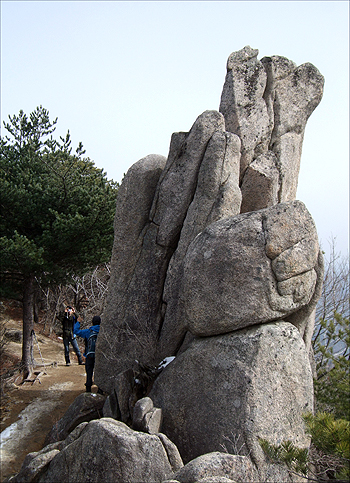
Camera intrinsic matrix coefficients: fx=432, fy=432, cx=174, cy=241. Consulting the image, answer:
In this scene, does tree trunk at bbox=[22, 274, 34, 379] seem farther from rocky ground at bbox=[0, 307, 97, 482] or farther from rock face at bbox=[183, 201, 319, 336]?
rock face at bbox=[183, 201, 319, 336]

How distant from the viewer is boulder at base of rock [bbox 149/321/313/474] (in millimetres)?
6727

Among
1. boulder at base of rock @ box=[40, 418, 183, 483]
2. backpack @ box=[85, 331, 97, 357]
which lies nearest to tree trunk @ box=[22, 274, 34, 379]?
backpack @ box=[85, 331, 97, 357]

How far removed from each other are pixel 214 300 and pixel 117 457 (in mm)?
2852

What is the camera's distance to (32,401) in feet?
41.4

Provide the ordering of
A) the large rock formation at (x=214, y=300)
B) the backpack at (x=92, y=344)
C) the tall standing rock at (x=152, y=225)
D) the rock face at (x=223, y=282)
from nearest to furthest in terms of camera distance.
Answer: the large rock formation at (x=214, y=300) < the rock face at (x=223, y=282) < the tall standing rock at (x=152, y=225) < the backpack at (x=92, y=344)

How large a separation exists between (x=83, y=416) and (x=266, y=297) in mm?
4752

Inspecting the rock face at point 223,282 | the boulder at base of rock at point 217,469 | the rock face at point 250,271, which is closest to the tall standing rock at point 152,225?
the rock face at point 223,282

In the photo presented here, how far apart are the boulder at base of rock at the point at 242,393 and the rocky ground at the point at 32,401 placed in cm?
400

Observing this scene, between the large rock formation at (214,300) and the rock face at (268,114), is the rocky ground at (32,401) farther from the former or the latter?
the rock face at (268,114)

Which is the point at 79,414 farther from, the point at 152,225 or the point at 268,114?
the point at 268,114

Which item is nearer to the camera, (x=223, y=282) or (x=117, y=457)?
(x=117, y=457)

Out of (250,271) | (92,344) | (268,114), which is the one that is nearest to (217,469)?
(250,271)

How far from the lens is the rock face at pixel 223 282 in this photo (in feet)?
22.8

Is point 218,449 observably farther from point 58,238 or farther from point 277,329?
point 58,238
